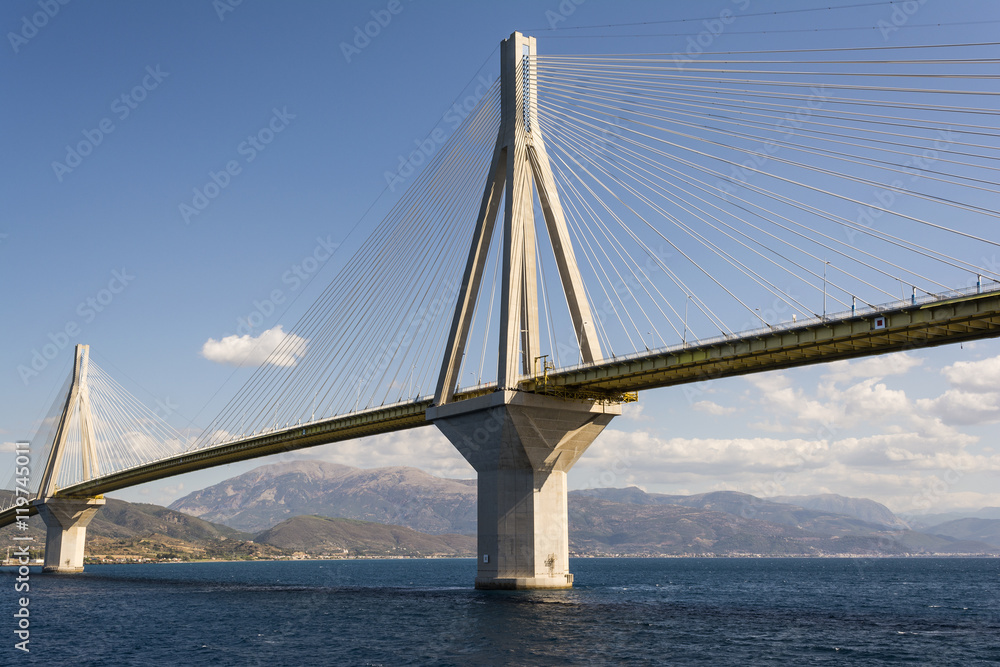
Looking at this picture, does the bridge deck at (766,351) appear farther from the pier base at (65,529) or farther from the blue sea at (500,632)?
the pier base at (65,529)

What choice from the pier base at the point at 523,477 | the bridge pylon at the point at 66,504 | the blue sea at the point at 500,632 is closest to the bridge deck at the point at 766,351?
the pier base at the point at 523,477

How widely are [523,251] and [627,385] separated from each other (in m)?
10.7

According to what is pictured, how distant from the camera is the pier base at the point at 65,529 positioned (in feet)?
368

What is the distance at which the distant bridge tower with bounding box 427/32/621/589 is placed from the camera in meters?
53.7

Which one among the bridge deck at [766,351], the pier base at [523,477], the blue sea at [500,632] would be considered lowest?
the blue sea at [500,632]

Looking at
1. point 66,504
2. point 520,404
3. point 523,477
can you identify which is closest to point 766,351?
point 520,404

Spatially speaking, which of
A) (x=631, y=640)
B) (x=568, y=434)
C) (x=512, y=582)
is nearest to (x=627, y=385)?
(x=568, y=434)

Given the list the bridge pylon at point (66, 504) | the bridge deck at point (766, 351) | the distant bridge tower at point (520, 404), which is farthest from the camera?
the bridge pylon at point (66, 504)

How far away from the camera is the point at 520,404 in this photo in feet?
173

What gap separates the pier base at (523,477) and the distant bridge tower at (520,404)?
0.06m

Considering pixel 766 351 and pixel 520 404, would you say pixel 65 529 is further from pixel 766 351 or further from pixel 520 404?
Answer: pixel 766 351

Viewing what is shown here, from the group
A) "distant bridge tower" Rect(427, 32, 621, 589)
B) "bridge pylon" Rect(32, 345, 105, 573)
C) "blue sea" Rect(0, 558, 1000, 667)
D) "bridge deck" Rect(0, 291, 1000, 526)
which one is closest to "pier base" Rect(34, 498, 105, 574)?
"bridge pylon" Rect(32, 345, 105, 573)

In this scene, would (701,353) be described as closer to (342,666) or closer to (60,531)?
(342,666)

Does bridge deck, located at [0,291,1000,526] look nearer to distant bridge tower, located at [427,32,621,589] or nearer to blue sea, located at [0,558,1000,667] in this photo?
distant bridge tower, located at [427,32,621,589]
